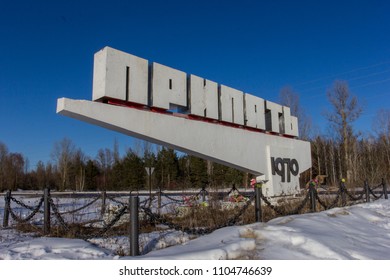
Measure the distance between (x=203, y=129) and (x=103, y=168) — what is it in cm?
4901

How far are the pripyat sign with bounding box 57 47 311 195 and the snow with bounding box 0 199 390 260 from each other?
307cm

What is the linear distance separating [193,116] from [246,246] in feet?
19.7

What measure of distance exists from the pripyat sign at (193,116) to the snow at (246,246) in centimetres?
307

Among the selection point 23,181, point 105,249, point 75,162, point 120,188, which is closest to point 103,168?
point 75,162

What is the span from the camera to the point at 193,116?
9.91 m

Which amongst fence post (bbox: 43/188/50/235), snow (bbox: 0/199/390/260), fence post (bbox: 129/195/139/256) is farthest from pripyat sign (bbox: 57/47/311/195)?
fence post (bbox: 129/195/139/256)

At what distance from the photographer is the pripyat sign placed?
303 inches

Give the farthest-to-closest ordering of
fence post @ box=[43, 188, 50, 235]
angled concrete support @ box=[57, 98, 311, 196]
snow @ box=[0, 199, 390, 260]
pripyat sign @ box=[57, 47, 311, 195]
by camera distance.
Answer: pripyat sign @ box=[57, 47, 311, 195] → angled concrete support @ box=[57, 98, 311, 196] → fence post @ box=[43, 188, 50, 235] → snow @ box=[0, 199, 390, 260]

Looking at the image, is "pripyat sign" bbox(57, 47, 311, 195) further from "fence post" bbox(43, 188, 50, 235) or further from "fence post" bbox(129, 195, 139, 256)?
"fence post" bbox(129, 195, 139, 256)

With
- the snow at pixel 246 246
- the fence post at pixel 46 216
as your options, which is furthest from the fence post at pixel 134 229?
the fence post at pixel 46 216

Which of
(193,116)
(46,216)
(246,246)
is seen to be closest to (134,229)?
(246,246)

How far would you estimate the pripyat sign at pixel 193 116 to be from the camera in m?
7.70

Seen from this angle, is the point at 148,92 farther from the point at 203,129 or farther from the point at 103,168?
the point at 103,168
